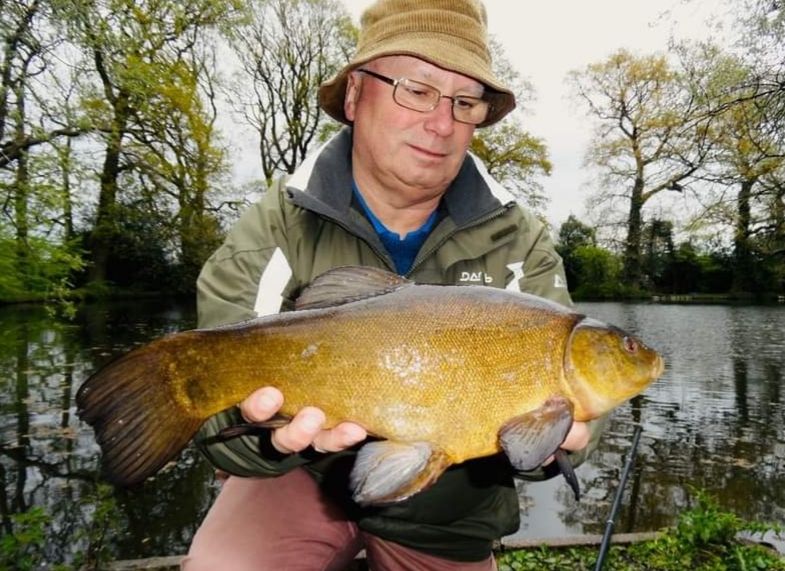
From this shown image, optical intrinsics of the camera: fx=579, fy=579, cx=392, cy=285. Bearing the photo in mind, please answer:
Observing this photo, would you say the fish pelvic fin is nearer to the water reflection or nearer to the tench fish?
the tench fish

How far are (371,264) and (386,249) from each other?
0.48 feet

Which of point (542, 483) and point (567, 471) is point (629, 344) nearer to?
point (567, 471)

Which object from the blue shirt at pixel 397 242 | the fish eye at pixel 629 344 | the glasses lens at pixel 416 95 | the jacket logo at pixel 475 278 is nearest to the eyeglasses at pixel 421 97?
the glasses lens at pixel 416 95

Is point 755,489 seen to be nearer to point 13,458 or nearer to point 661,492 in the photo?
point 661,492

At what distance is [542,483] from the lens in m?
5.48

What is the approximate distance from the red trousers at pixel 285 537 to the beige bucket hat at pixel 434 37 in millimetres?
1807

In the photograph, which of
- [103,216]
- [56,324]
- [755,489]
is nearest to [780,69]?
[755,489]

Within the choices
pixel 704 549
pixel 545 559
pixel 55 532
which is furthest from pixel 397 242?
pixel 55 532

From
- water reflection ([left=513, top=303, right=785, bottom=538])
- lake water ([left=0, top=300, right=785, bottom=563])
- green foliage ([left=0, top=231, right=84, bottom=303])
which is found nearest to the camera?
lake water ([left=0, top=300, right=785, bottom=563])

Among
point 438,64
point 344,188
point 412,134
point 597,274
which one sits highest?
point 597,274

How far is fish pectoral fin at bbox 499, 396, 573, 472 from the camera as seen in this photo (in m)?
1.61

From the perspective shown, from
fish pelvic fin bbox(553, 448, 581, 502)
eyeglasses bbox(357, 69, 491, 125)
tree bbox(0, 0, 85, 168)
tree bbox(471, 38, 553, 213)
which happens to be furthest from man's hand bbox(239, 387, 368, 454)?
tree bbox(471, 38, 553, 213)

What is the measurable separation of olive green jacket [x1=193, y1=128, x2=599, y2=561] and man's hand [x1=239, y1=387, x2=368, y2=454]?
0.35 m

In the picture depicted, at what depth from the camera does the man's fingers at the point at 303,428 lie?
171 centimetres
